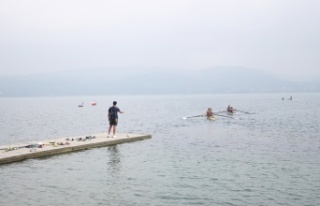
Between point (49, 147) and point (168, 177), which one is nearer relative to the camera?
point (168, 177)

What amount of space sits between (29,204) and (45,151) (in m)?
10.1

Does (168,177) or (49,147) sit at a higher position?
(49,147)

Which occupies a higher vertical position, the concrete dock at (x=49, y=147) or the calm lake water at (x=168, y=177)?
the concrete dock at (x=49, y=147)

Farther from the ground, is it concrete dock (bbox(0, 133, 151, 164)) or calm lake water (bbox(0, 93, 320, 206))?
concrete dock (bbox(0, 133, 151, 164))

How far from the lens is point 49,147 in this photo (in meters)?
26.9

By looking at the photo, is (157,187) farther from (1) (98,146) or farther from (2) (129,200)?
(1) (98,146)

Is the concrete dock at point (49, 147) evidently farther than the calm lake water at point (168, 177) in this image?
Yes

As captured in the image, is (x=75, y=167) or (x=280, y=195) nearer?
(x=280, y=195)

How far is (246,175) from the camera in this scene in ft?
68.9

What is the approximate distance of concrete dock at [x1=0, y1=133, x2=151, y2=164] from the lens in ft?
78.2

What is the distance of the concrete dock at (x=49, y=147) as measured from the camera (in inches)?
938

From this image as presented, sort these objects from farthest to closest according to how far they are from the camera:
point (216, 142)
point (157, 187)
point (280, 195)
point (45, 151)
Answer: point (216, 142), point (45, 151), point (157, 187), point (280, 195)

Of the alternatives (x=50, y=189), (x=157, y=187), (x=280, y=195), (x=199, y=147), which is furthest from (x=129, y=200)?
(x=199, y=147)

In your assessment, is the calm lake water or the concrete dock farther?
the concrete dock
